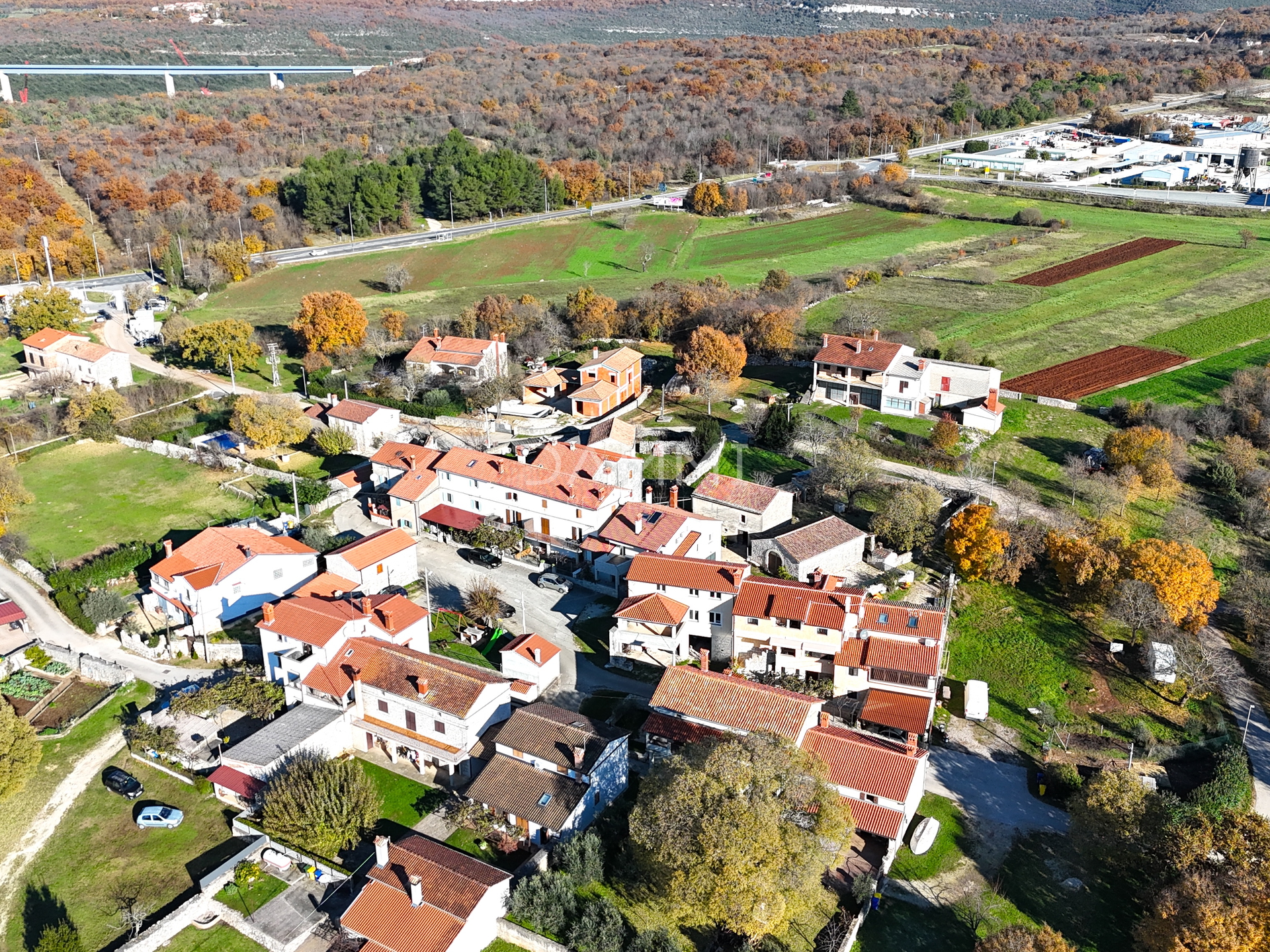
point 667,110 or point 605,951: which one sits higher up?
point 667,110

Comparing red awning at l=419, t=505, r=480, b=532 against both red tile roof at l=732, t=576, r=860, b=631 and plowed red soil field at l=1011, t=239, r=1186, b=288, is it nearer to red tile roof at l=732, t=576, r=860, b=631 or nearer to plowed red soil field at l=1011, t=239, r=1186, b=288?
red tile roof at l=732, t=576, r=860, b=631

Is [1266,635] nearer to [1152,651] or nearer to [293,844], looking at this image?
[1152,651]

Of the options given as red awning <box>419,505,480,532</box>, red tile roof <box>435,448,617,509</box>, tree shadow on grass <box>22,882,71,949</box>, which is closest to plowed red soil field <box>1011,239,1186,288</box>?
red tile roof <box>435,448,617,509</box>

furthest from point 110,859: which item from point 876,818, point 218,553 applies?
point 876,818

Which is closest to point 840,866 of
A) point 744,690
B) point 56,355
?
point 744,690

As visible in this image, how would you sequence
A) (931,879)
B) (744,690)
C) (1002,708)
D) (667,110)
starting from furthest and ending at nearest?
(667,110) → (1002,708) → (744,690) → (931,879)

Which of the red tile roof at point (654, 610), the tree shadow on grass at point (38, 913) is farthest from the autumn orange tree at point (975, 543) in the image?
the tree shadow on grass at point (38, 913)

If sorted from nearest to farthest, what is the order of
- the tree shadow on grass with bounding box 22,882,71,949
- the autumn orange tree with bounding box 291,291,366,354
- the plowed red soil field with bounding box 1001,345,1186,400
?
the tree shadow on grass with bounding box 22,882,71,949 < the plowed red soil field with bounding box 1001,345,1186,400 < the autumn orange tree with bounding box 291,291,366,354

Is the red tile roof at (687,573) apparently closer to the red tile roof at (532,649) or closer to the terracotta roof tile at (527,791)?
the red tile roof at (532,649)
